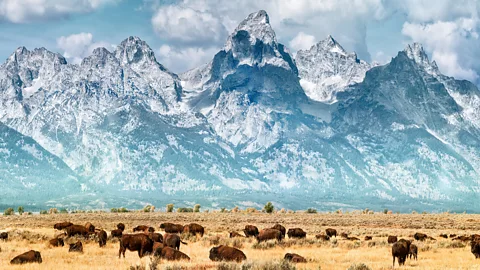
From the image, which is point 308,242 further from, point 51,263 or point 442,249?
point 51,263

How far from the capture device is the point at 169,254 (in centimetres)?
2661

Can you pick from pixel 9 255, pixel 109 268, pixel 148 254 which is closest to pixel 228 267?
pixel 109 268

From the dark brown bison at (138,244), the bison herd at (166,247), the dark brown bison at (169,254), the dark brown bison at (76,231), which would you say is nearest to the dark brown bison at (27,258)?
the bison herd at (166,247)

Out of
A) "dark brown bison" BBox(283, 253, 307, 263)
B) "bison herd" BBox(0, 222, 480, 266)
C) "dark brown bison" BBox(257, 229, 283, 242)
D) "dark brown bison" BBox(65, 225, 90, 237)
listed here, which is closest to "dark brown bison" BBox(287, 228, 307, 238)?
"bison herd" BBox(0, 222, 480, 266)

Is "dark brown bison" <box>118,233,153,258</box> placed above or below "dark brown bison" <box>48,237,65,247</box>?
above

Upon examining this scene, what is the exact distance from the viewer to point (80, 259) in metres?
27.7

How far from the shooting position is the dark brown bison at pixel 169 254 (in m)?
26.4

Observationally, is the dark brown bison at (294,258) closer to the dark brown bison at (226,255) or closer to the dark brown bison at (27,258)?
the dark brown bison at (226,255)

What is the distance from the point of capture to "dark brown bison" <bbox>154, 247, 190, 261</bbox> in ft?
86.8

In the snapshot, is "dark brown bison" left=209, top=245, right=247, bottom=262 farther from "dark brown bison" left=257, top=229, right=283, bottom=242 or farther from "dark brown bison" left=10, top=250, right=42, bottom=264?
"dark brown bison" left=257, top=229, right=283, bottom=242

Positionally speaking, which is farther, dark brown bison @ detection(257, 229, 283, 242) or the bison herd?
dark brown bison @ detection(257, 229, 283, 242)

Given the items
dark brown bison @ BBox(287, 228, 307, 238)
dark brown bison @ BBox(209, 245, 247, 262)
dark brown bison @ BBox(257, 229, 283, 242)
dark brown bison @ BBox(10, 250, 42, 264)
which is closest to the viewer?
dark brown bison @ BBox(10, 250, 42, 264)

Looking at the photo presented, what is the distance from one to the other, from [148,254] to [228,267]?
723cm

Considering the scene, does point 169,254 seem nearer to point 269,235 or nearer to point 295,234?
point 269,235
